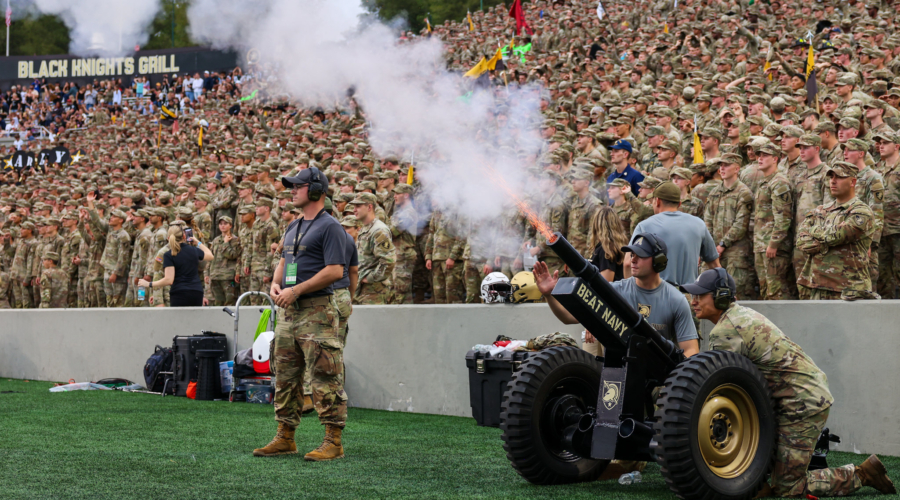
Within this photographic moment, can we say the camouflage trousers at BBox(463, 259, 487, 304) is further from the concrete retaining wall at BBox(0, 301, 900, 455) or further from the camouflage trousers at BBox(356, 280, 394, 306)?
the concrete retaining wall at BBox(0, 301, 900, 455)

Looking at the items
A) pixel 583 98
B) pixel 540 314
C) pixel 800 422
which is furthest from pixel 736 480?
pixel 583 98

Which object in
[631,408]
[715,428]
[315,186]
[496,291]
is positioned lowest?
[715,428]

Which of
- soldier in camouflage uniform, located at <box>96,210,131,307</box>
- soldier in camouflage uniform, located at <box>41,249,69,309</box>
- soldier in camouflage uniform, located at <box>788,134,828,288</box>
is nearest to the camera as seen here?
soldier in camouflage uniform, located at <box>788,134,828,288</box>

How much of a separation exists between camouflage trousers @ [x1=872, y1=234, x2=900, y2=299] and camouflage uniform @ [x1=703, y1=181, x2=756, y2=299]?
118 centimetres

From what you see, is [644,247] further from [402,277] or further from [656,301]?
[402,277]

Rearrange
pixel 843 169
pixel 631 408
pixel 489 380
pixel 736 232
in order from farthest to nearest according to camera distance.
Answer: pixel 736 232 < pixel 489 380 < pixel 843 169 < pixel 631 408

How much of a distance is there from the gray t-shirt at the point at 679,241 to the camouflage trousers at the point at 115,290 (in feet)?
41.3

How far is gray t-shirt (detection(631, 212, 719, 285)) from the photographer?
23.2 ft

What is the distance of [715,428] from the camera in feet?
17.5

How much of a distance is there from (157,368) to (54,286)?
7.67m

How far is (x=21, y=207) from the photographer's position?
2402 centimetres

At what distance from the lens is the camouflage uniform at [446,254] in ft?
41.5

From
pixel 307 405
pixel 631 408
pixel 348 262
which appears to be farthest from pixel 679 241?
pixel 307 405

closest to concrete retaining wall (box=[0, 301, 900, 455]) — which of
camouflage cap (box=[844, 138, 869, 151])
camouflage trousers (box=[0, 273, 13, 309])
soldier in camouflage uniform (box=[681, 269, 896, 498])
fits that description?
soldier in camouflage uniform (box=[681, 269, 896, 498])
